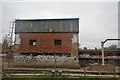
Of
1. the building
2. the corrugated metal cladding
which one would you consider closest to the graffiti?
the building

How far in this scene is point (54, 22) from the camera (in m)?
37.2

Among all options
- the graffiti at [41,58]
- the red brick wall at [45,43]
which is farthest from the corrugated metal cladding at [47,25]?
the graffiti at [41,58]

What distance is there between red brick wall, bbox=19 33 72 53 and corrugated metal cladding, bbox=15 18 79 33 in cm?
91

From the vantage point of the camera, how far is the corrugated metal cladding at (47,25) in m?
36.0

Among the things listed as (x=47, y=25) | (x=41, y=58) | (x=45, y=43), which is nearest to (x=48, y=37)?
(x=45, y=43)

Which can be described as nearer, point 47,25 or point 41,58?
point 41,58

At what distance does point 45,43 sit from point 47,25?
Answer: 339cm

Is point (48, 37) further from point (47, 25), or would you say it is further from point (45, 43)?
point (47, 25)

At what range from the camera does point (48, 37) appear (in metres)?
36.0

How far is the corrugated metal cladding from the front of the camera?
36.0 metres

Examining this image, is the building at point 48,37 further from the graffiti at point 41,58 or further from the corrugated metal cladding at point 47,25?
the graffiti at point 41,58

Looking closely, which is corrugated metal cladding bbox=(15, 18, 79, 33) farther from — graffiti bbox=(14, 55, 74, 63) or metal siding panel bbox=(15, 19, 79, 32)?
graffiti bbox=(14, 55, 74, 63)

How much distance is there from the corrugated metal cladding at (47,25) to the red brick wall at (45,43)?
91 cm

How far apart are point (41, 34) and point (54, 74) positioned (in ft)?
64.8
